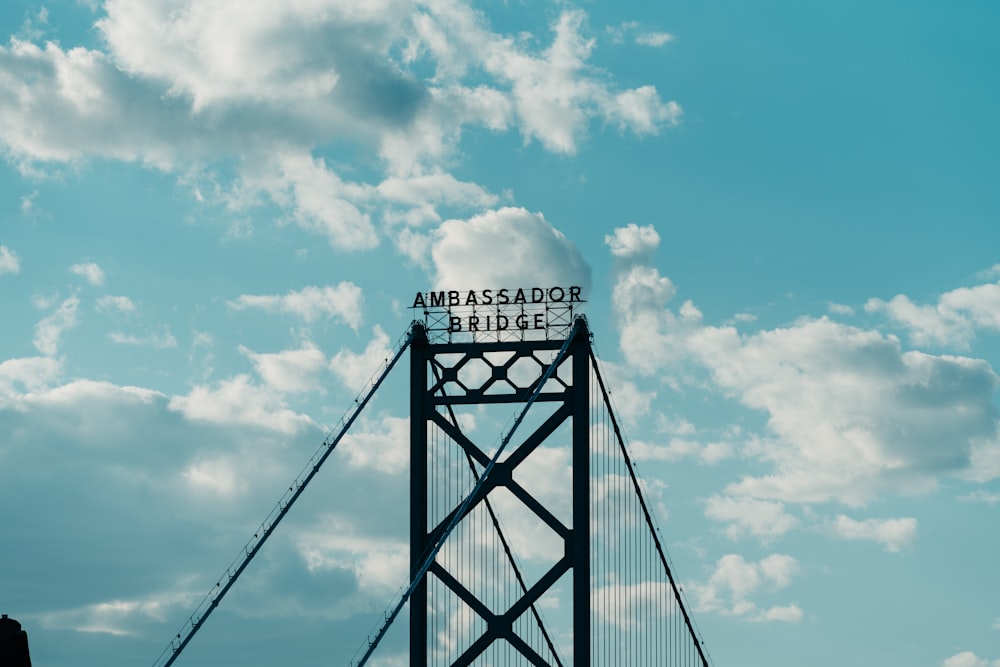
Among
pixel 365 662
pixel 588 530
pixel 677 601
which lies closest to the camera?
pixel 365 662

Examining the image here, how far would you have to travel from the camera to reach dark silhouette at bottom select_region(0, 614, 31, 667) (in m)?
78.4

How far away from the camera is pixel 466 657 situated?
106 m

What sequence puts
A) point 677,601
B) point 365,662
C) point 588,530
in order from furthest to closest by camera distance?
point 677,601
point 588,530
point 365,662

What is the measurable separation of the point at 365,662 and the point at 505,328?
21334mm

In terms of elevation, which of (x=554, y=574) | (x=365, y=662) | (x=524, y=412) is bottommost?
(x=365, y=662)

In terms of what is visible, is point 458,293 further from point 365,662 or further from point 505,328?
point 365,662

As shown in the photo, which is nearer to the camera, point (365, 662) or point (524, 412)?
point (365, 662)

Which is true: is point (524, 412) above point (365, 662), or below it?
above

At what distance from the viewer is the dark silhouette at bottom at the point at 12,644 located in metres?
78.4

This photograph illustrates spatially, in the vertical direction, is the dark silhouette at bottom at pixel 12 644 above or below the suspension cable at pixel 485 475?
below

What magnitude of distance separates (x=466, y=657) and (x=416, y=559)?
16.5 feet

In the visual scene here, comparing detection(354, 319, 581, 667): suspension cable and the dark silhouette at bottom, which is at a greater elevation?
detection(354, 319, 581, 667): suspension cable

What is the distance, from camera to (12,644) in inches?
3103

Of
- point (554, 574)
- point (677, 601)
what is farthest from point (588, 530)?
point (677, 601)
